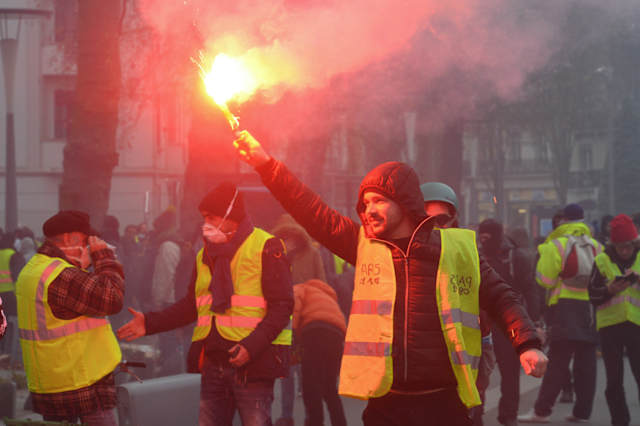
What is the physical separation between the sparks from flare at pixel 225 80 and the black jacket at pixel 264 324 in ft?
2.85

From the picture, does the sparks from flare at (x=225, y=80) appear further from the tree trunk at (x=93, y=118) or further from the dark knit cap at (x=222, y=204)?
the tree trunk at (x=93, y=118)

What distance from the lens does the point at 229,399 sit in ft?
16.8

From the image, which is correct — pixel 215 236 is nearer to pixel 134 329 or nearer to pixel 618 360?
pixel 134 329

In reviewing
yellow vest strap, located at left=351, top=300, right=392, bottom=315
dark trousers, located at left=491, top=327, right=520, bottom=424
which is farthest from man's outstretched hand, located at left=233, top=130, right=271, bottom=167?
dark trousers, located at left=491, top=327, right=520, bottom=424

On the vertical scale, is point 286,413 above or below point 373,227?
below

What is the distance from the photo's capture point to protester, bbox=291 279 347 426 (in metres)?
7.33

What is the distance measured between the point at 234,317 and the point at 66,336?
0.85m

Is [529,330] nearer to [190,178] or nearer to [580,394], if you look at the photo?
[580,394]

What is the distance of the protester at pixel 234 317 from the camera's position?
5.08 metres

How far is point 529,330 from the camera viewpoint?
397 centimetres

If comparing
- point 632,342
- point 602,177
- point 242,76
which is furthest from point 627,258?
point 602,177

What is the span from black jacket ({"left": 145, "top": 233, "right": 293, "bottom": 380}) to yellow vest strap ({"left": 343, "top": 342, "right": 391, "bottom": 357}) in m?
1.09

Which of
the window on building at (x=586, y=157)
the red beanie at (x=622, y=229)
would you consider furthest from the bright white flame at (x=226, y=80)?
the window on building at (x=586, y=157)

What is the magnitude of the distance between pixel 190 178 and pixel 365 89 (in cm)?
357
